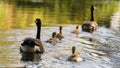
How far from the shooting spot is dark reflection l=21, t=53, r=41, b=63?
18.9m

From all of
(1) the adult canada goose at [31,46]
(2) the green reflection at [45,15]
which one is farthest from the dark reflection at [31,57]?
(2) the green reflection at [45,15]

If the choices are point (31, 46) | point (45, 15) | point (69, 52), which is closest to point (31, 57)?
point (31, 46)

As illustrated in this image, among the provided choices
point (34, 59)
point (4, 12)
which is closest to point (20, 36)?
point (34, 59)

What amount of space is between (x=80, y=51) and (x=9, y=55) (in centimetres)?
452

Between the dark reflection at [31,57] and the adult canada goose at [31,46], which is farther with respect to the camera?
the adult canada goose at [31,46]

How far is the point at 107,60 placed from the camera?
19.4 m

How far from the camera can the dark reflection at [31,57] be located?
62.2ft

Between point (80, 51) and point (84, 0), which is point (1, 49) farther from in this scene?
point (84, 0)

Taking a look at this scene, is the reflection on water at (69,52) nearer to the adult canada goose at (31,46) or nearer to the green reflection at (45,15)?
the adult canada goose at (31,46)

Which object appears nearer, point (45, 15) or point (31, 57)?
point (31, 57)

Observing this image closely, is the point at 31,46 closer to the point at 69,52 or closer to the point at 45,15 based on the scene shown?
the point at 69,52

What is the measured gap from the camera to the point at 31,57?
1980cm

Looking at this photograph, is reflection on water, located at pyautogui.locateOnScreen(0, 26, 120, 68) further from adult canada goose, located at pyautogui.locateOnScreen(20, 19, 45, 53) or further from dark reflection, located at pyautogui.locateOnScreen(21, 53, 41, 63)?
adult canada goose, located at pyautogui.locateOnScreen(20, 19, 45, 53)

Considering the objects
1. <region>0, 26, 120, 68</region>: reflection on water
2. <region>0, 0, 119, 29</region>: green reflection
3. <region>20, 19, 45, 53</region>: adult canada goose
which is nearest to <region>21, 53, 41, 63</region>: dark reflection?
<region>0, 26, 120, 68</region>: reflection on water
